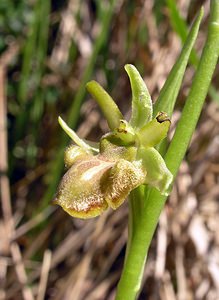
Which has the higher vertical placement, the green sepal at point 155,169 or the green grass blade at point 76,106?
the green sepal at point 155,169

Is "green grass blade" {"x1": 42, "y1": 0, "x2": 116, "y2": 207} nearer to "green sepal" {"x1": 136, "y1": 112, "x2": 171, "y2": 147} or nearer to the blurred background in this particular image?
the blurred background

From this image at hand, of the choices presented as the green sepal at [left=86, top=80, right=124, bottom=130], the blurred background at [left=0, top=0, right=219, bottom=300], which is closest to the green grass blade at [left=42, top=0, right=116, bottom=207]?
the blurred background at [left=0, top=0, right=219, bottom=300]

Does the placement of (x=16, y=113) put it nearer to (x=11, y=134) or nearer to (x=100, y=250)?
(x=11, y=134)

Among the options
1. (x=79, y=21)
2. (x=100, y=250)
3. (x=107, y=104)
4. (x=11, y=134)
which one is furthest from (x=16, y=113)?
(x=107, y=104)

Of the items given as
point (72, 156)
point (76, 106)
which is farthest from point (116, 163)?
point (76, 106)

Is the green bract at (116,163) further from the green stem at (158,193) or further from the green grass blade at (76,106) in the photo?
the green grass blade at (76,106)

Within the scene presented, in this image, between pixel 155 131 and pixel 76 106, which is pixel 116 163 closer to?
pixel 155 131

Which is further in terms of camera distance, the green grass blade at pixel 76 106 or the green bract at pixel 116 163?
the green grass blade at pixel 76 106

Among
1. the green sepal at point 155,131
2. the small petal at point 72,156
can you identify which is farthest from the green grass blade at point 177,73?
the small petal at point 72,156
